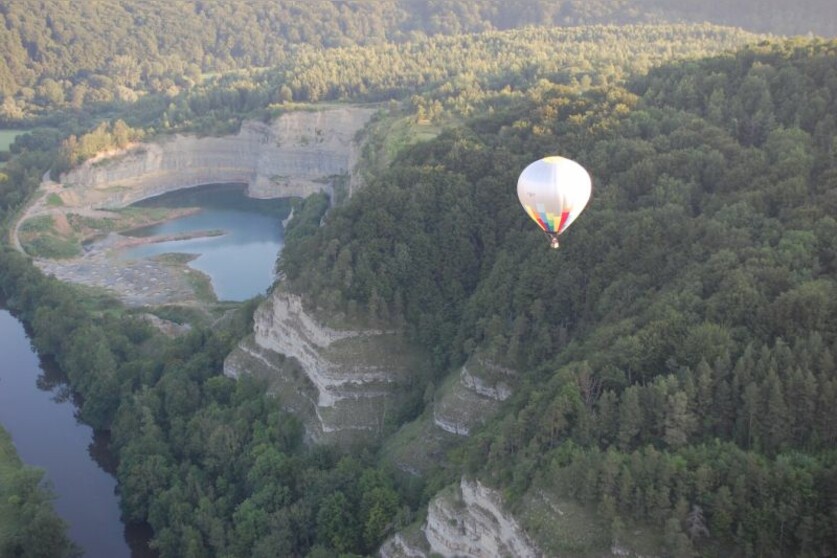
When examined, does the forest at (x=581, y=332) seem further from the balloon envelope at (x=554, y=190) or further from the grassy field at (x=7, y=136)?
the grassy field at (x=7, y=136)

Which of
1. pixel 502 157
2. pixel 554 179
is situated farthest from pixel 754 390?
pixel 502 157

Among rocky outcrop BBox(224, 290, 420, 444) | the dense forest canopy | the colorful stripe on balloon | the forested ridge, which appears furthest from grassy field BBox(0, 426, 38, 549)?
Answer: the dense forest canopy

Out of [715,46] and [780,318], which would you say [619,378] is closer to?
[780,318]

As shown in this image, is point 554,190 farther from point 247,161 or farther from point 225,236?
point 247,161

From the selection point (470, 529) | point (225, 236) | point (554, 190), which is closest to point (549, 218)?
point (554, 190)

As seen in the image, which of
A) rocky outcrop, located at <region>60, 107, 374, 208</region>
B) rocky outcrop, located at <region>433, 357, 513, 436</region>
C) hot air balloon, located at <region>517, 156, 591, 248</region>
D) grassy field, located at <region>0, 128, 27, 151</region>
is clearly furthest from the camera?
grassy field, located at <region>0, 128, 27, 151</region>

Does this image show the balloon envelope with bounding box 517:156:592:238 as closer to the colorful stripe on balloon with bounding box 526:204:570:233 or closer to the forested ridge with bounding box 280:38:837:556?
the colorful stripe on balloon with bounding box 526:204:570:233
